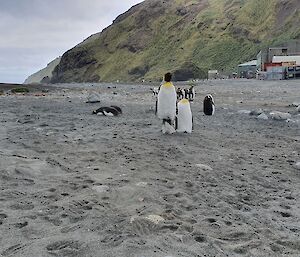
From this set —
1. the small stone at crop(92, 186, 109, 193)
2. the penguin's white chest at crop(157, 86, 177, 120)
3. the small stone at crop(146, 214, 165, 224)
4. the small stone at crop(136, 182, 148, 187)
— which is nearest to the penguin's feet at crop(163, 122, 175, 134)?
the penguin's white chest at crop(157, 86, 177, 120)

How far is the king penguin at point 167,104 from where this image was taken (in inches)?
314

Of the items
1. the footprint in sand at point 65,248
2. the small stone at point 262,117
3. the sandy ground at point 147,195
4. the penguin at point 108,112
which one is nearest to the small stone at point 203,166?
the sandy ground at point 147,195

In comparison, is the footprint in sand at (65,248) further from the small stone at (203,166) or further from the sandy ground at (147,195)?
the small stone at (203,166)

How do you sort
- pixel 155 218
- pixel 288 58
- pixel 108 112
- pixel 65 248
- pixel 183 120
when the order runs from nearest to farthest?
pixel 65 248 < pixel 155 218 < pixel 183 120 < pixel 108 112 < pixel 288 58

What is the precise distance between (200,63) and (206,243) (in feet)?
301

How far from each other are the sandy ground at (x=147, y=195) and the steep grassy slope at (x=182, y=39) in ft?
206

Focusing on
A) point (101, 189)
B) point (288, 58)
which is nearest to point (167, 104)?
point (101, 189)

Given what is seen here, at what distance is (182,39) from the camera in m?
106

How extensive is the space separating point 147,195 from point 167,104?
4.08m

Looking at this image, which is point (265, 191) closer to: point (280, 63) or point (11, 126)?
point (11, 126)

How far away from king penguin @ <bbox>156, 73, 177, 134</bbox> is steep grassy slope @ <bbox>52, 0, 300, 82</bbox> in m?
61.4

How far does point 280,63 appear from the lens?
5216 centimetres

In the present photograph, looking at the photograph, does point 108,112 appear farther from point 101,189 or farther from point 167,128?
point 101,189

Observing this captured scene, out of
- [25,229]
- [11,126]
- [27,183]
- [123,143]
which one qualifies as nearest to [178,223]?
[25,229]
